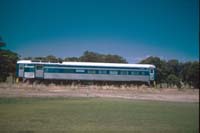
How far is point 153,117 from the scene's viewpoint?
1293cm

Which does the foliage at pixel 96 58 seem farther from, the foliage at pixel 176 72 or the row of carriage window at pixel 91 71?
the row of carriage window at pixel 91 71

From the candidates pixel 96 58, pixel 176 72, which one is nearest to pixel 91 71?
pixel 176 72

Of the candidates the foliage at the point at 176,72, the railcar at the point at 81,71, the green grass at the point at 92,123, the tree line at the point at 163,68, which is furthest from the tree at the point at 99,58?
the green grass at the point at 92,123

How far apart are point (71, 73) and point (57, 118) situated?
27.0 m

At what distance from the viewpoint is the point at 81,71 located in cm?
3888

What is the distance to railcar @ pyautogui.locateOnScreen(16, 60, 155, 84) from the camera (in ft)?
125

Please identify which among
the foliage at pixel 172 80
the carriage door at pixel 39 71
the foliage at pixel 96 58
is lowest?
the foliage at pixel 172 80

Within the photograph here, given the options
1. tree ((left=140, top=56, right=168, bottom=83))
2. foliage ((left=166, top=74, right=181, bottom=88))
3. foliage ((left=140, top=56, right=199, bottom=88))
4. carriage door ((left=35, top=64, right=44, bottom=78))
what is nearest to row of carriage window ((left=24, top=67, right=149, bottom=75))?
carriage door ((left=35, top=64, right=44, bottom=78))

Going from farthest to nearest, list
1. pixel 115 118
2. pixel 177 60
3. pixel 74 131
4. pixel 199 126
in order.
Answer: pixel 177 60 → pixel 115 118 → pixel 199 126 → pixel 74 131

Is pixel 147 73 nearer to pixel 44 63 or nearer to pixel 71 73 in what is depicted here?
pixel 71 73

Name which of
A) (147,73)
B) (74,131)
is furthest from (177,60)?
(74,131)

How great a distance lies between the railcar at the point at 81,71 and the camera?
125 ft

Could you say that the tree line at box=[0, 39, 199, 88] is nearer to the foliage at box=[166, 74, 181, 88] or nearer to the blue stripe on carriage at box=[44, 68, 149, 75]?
the foliage at box=[166, 74, 181, 88]

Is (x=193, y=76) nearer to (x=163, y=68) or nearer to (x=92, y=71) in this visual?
(x=163, y=68)
